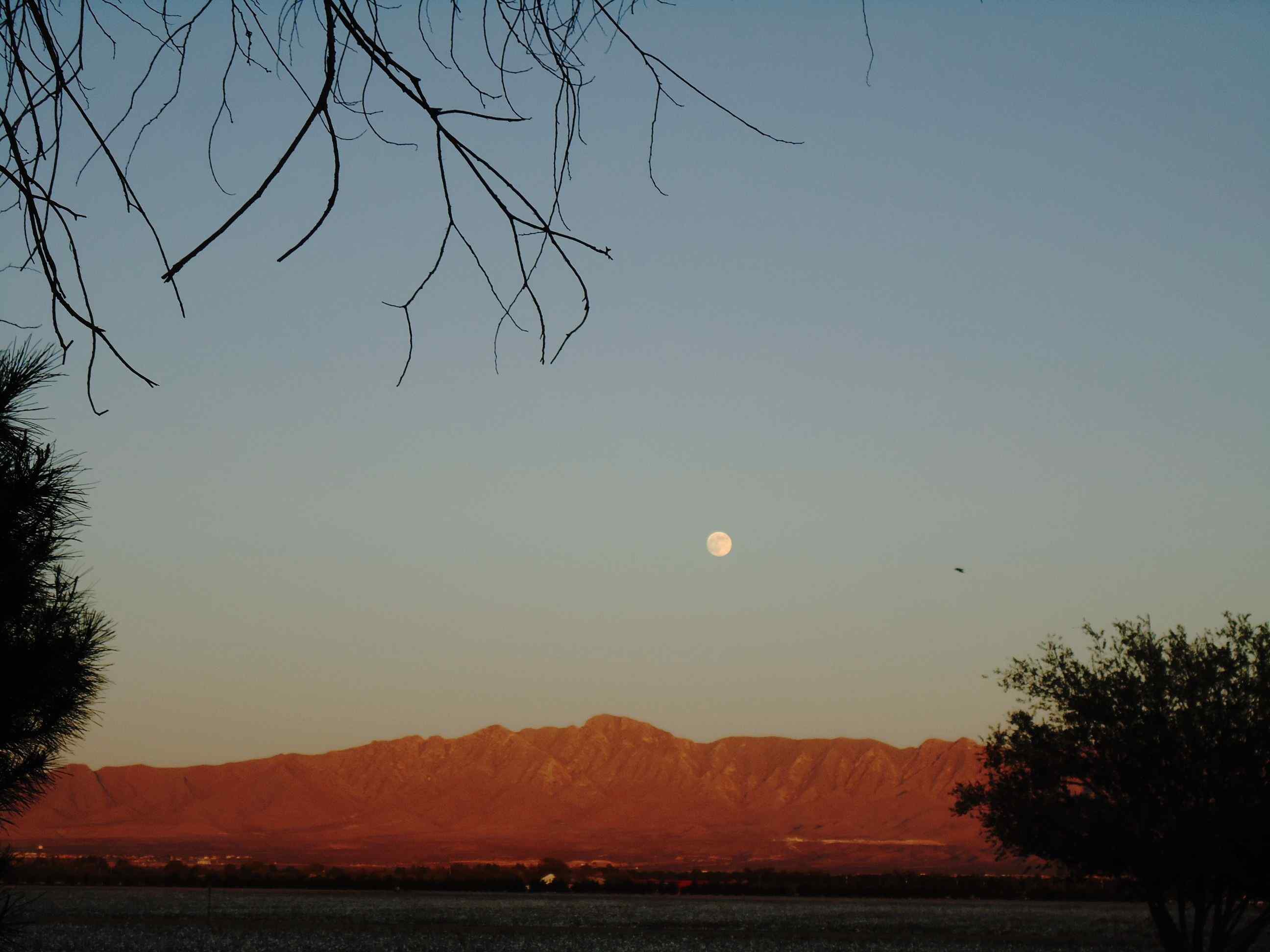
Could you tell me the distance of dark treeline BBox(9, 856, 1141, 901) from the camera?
90125 millimetres

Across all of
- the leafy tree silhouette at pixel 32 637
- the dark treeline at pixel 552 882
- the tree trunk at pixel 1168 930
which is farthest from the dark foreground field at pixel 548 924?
the leafy tree silhouette at pixel 32 637

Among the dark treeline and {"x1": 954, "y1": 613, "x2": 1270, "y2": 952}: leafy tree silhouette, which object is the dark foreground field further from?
{"x1": 954, "y1": 613, "x2": 1270, "y2": 952}: leafy tree silhouette

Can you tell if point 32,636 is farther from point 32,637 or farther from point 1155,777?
point 1155,777

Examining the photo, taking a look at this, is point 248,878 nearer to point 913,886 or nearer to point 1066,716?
point 913,886

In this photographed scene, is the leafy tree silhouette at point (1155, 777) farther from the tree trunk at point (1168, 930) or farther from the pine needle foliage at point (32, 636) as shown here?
the pine needle foliage at point (32, 636)

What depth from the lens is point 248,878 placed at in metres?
96.6

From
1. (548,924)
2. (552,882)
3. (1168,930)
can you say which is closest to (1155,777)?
(1168,930)

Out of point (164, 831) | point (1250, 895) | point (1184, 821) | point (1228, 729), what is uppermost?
point (1228, 729)

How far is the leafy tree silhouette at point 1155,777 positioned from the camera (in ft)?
70.7

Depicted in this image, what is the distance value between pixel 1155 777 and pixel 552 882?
81.8m

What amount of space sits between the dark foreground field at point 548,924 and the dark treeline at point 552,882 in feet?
28.7

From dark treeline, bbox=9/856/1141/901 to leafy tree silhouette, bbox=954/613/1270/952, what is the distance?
66.2m

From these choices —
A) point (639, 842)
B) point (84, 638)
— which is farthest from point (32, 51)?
point (639, 842)

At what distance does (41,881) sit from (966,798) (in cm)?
8656
